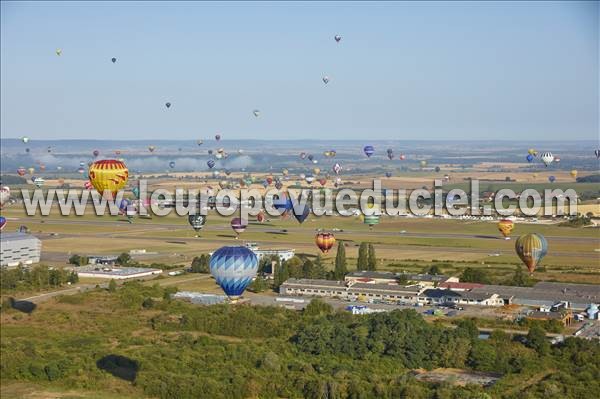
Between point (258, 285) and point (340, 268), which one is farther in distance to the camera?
point (340, 268)

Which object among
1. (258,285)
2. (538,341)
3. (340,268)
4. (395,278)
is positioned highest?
(340,268)

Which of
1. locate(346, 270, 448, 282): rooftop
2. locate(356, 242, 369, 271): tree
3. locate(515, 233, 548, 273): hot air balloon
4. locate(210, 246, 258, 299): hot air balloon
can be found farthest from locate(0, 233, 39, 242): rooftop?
locate(515, 233, 548, 273): hot air balloon

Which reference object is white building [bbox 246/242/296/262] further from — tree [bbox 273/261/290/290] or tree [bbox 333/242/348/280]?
tree [bbox 333/242/348/280]

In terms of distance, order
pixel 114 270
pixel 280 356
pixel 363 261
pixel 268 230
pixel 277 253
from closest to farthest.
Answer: pixel 280 356, pixel 363 261, pixel 114 270, pixel 277 253, pixel 268 230

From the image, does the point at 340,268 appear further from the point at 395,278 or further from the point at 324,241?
the point at 324,241

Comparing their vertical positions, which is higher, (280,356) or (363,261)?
(363,261)

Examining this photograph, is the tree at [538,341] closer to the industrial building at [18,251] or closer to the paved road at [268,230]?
the industrial building at [18,251]

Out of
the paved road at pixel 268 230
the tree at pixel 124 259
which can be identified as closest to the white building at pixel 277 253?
the tree at pixel 124 259

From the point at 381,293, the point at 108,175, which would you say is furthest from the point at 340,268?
the point at 108,175

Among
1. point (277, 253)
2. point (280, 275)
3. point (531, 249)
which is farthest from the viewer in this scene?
point (277, 253)
